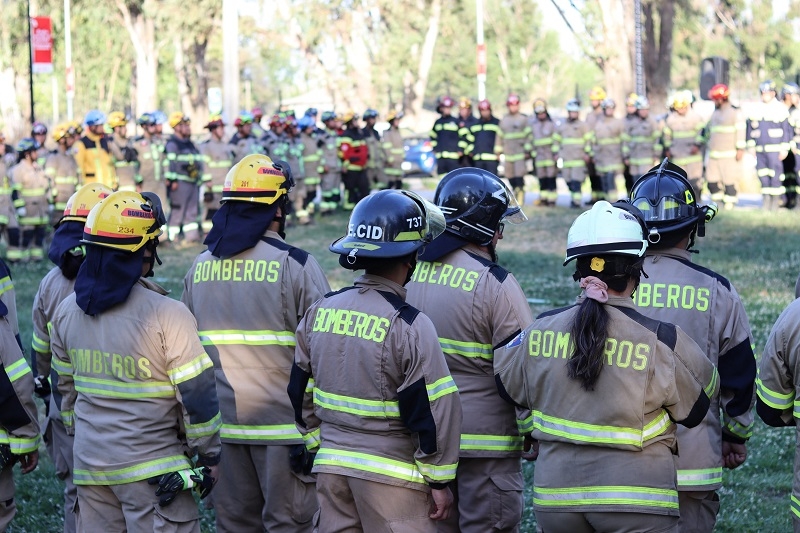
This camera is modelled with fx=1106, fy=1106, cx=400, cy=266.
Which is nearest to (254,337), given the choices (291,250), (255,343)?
(255,343)

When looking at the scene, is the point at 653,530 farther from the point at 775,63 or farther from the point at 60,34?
the point at 775,63

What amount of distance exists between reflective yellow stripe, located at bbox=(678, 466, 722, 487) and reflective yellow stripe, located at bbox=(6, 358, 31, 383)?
10.2 feet

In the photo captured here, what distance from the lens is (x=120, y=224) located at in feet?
16.0

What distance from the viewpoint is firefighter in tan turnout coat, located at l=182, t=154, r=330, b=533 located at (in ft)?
18.4

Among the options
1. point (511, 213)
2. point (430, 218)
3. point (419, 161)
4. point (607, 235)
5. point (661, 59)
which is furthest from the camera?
point (661, 59)

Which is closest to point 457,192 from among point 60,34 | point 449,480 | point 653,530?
point 449,480

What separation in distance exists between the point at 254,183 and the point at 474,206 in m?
1.19

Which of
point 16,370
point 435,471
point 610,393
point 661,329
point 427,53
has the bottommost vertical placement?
point 435,471

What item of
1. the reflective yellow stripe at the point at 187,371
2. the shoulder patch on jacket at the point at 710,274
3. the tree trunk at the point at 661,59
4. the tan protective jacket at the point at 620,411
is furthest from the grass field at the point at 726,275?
the tree trunk at the point at 661,59

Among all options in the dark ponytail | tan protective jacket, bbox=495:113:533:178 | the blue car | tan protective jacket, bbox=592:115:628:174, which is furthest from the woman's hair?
the blue car

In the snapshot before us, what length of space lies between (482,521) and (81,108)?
84.7 m

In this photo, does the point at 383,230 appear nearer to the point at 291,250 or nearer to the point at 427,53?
the point at 291,250

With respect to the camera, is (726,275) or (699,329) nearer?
(699,329)

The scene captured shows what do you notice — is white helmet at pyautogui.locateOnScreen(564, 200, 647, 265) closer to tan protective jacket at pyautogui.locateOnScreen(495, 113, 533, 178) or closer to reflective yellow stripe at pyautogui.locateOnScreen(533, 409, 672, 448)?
reflective yellow stripe at pyautogui.locateOnScreen(533, 409, 672, 448)
